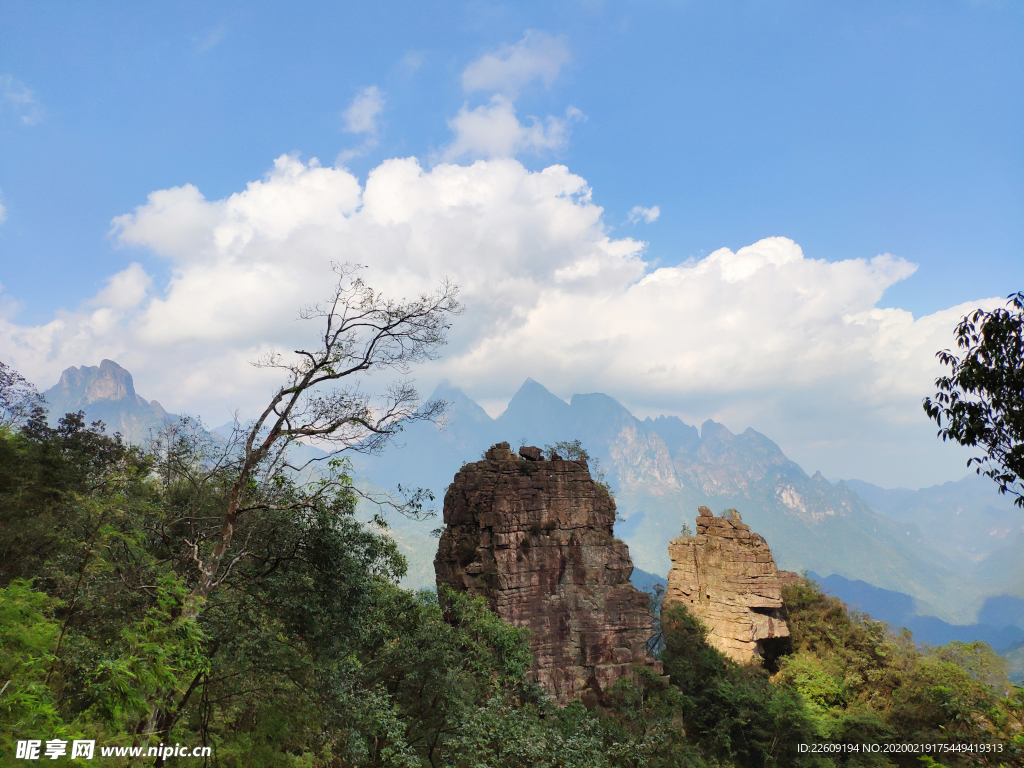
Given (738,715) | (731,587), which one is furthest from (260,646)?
(731,587)

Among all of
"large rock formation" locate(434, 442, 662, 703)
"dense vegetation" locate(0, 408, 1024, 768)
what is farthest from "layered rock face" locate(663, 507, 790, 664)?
"dense vegetation" locate(0, 408, 1024, 768)

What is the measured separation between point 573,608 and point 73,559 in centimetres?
2483

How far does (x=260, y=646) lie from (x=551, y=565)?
20.8 metres

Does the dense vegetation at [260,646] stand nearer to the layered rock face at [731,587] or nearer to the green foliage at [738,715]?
the green foliage at [738,715]

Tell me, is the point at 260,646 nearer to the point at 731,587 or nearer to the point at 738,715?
the point at 738,715

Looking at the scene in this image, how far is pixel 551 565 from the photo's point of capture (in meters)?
31.9

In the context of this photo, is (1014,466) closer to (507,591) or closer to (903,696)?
(507,591)

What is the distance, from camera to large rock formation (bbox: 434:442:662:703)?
30.5 metres

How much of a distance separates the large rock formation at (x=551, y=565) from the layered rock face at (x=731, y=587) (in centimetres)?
1479

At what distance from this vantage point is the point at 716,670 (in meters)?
37.1

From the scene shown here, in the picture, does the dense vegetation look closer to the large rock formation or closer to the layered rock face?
the large rock formation

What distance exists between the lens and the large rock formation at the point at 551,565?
100 ft

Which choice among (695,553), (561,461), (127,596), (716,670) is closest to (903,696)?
(716,670)

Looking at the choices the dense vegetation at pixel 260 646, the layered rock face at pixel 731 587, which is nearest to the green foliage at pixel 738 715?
the layered rock face at pixel 731 587
